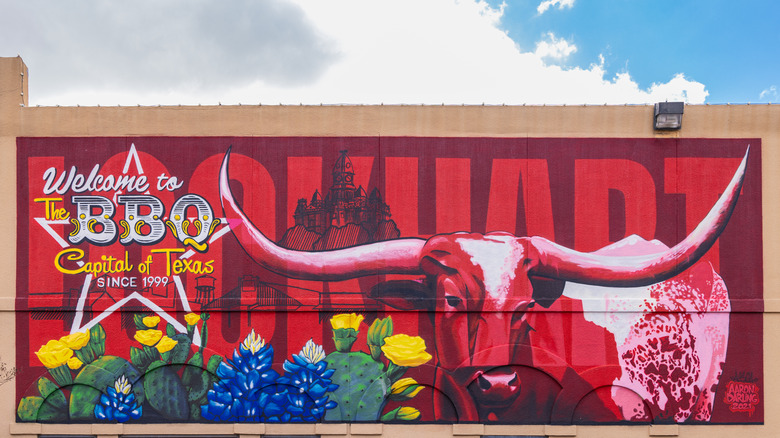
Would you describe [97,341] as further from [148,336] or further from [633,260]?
[633,260]

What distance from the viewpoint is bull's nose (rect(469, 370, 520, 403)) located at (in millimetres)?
6504

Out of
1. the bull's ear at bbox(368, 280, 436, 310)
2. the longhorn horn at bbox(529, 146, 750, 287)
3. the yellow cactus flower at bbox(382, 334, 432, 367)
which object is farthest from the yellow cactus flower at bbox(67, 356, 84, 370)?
the longhorn horn at bbox(529, 146, 750, 287)

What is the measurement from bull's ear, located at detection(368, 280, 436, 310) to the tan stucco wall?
199 centimetres

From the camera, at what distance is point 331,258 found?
652cm

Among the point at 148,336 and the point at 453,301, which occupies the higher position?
the point at 453,301

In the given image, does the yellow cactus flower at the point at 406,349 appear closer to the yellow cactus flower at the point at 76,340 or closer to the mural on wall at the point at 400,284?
the mural on wall at the point at 400,284

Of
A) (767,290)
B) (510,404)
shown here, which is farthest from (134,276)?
(767,290)

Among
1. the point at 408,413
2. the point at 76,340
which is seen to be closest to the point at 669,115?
the point at 408,413

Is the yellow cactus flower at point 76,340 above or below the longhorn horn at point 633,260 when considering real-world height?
below

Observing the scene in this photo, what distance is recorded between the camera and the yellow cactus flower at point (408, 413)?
257 inches

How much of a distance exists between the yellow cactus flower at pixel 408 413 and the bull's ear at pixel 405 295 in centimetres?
164

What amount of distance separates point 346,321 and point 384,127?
320 centimetres

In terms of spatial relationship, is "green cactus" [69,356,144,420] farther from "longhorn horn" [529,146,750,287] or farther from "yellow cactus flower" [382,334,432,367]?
"longhorn horn" [529,146,750,287]

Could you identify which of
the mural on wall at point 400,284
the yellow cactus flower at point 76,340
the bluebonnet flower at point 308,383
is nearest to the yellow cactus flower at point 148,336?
the mural on wall at point 400,284
